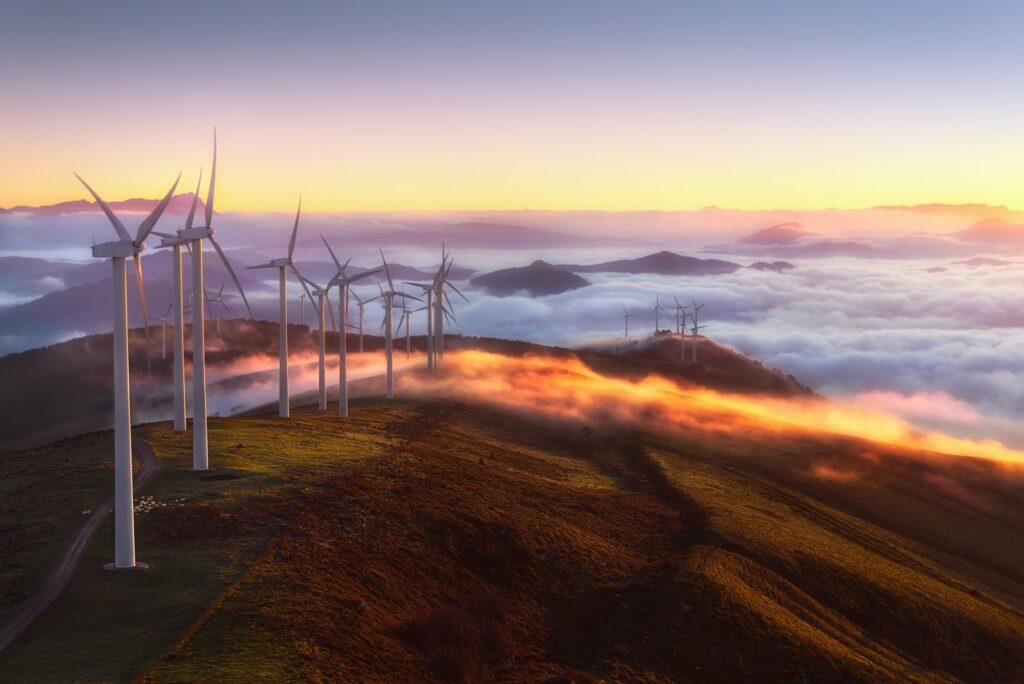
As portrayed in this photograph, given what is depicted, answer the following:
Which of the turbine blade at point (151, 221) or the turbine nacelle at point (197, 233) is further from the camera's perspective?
the turbine nacelle at point (197, 233)

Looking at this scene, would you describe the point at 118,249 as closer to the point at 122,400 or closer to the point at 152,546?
the point at 122,400

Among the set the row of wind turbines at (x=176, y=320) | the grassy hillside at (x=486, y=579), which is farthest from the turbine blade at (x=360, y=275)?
the grassy hillside at (x=486, y=579)

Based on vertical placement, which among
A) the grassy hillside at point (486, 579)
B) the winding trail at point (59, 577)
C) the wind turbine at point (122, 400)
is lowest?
the grassy hillside at point (486, 579)

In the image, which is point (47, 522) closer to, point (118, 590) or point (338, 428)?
point (118, 590)

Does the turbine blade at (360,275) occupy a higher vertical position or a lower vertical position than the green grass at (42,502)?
higher

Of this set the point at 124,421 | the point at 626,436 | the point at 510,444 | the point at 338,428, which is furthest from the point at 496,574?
the point at 626,436

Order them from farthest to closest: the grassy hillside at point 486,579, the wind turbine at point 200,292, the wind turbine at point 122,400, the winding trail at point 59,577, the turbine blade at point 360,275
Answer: the turbine blade at point 360,275
the wind turbine at point 200,292
the wind turbine at point 122,400
the grassy hillside at point 486,579
the winding trail at point 59,577

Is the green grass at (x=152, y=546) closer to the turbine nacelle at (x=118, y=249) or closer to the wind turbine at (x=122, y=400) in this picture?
the wind turbine at (x=122, y=400)
